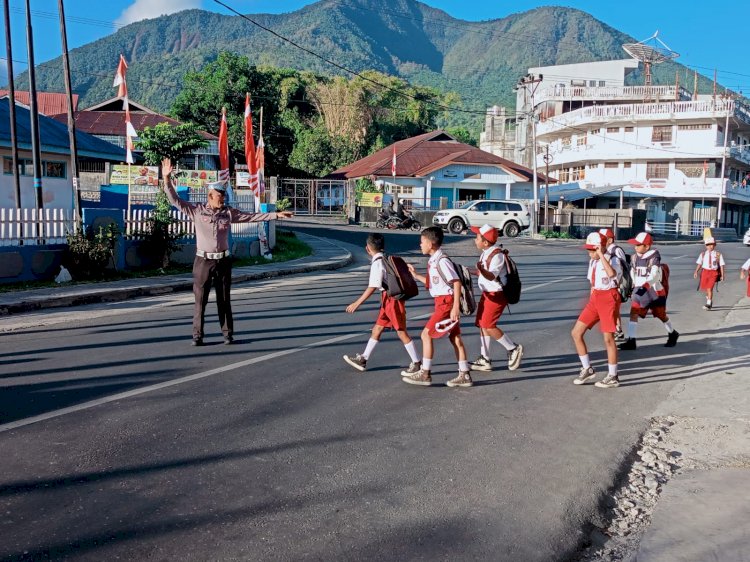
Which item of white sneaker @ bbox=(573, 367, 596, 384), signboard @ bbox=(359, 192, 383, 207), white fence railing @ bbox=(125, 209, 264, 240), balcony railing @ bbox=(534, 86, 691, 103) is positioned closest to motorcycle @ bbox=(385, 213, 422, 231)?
signboard @ bbox=(359, 192, 383, 207)

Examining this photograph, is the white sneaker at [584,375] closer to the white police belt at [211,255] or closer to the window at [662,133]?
the white police belt at [211,255]

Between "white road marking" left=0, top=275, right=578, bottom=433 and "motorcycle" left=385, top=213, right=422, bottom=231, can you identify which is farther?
"motorcycle" left=385, top=213, right=422, bottom=231

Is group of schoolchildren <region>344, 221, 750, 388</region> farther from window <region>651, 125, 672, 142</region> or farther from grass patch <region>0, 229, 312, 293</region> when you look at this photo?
window <region>651, 125, 672, 142</region>

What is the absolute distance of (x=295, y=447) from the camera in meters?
5.11

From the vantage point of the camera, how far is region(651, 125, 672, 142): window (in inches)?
2323

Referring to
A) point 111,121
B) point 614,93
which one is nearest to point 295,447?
point 111,121

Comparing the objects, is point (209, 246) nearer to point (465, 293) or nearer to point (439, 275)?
point (439, 275)

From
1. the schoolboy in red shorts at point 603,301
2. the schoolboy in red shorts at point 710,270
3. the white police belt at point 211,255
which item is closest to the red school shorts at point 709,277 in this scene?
the schoolboy in red shorts at point 710,270

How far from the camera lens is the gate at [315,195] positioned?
4772 centimetres

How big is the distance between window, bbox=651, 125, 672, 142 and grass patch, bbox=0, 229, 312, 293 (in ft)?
141

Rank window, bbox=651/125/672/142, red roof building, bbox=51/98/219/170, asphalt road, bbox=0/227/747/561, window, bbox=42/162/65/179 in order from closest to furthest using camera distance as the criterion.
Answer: asphalt road, bbox=0/227/747/561, window, bbox=42/162/65/179, red roof building, bbox=51/98/219/170, window, bbox=651/125/672/142

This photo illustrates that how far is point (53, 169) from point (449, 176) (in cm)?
2815

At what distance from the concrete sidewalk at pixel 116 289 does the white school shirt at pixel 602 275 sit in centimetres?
899

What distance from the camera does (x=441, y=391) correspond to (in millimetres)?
6910
